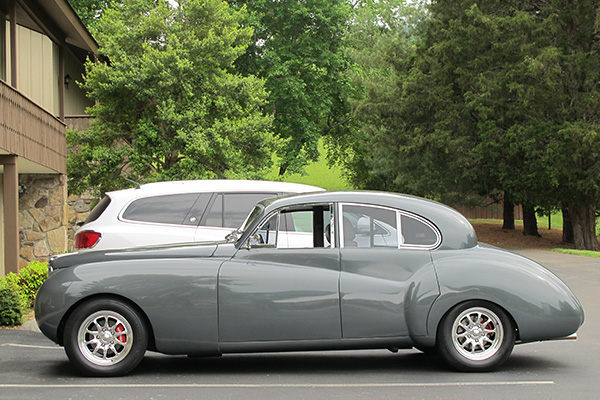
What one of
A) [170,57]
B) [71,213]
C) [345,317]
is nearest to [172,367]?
[345,317]

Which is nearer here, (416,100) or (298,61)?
(416,100)

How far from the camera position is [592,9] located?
28312mm

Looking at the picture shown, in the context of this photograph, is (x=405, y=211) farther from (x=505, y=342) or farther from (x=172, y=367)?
(x=172, y=367)

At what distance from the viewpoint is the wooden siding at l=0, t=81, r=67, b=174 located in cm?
1380

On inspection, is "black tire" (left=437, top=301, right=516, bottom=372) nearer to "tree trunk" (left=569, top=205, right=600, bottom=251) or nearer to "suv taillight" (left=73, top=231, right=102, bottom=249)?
"suv taillight" (left=73, top=231, right=102, bottom=249)

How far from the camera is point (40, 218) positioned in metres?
18.8

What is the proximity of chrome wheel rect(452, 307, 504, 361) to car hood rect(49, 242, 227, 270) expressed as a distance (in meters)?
2.31

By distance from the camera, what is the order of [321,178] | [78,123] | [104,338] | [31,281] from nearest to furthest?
[104,338] < [31,281] < [78,123] < [321,178]

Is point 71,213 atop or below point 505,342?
atop

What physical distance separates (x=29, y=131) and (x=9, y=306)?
564 cm

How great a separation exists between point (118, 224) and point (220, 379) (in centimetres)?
389

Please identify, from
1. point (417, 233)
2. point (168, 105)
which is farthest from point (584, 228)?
point (417, 233)

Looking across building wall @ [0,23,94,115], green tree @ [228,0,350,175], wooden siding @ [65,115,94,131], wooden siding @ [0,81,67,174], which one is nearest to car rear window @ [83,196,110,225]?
wooden siding @ [0,81,67,174]

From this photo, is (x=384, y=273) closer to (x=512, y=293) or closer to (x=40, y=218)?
(x=512, y=293)
